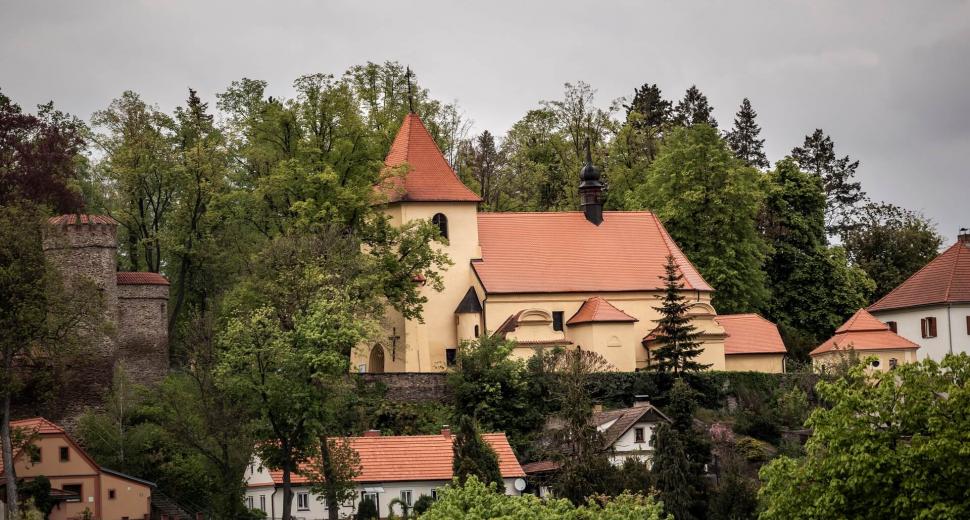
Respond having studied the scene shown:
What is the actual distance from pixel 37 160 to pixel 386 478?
2005 centimetres

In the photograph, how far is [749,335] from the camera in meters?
61.4

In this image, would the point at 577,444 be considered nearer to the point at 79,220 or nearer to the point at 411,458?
the point at 411,458

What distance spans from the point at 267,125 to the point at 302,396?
16644mm

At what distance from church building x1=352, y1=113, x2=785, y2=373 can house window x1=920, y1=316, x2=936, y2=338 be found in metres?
5.63

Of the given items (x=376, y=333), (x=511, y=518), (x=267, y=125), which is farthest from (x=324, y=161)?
(x=511, y=518)

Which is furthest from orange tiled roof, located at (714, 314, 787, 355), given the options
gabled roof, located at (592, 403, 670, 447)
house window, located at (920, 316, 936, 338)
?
gabled roof, located at (592, 403, 670, 447)

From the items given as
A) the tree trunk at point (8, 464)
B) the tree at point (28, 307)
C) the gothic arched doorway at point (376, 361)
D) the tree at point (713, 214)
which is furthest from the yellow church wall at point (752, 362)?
the tree trunk at point (8, 464)

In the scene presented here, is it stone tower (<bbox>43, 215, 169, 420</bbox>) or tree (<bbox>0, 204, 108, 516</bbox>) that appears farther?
stone tower (<bbox>43, 215, 169, 420</bbox>)

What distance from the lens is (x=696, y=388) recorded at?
56.6m

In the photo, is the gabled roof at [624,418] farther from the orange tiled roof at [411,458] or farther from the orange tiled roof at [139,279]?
the orange tiled roof at [139,279]

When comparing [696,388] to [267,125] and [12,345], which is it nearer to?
[267,125]

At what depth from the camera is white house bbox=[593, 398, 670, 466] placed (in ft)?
169

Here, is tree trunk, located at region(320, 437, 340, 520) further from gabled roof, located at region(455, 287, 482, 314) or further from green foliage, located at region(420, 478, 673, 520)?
gabled roof, located at region(455, 287, 482, 314)

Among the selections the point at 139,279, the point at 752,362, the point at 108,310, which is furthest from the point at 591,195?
the point at 108,310
